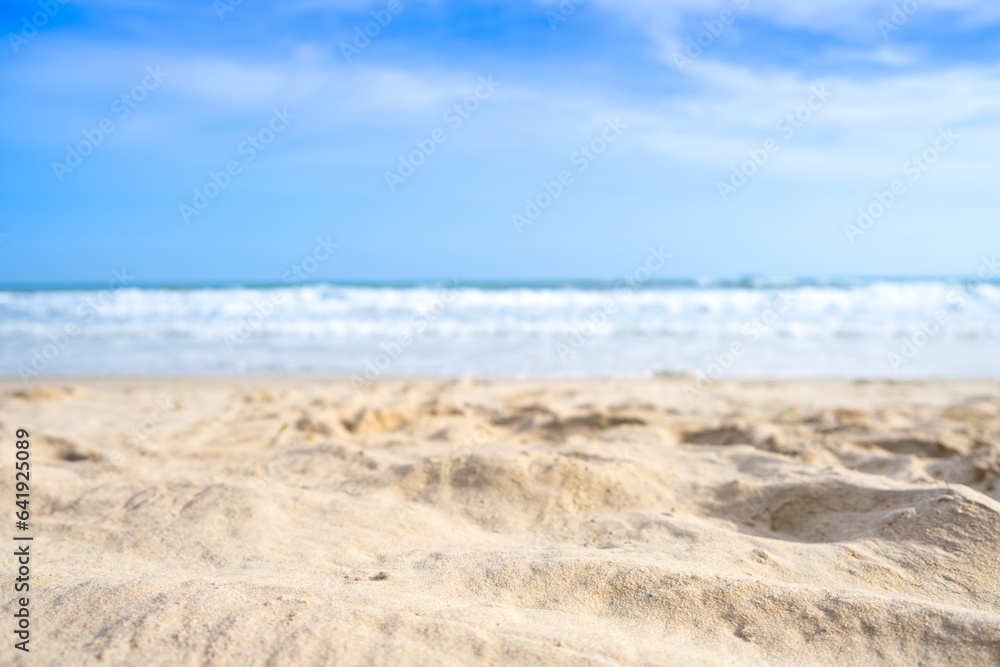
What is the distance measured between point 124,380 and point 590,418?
19.2 ft

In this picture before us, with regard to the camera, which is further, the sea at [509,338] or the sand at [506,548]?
the sea at [509,338]

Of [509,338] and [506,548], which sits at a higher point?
[506,548]

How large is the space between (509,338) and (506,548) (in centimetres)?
903

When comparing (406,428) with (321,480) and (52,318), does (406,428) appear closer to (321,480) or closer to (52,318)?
(321,480)

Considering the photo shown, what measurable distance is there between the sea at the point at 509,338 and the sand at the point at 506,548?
13.6ft

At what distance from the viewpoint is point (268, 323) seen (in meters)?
13.5

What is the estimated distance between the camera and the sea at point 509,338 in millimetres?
8148

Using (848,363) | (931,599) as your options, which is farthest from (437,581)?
(848,363)

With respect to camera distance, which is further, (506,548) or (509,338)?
(509,338)

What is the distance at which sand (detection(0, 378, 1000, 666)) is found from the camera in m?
1.49

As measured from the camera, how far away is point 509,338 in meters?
11.1

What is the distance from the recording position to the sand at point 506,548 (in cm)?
149

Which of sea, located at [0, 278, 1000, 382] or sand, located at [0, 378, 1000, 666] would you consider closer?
sand, located at [0, 378, 1000, 666]

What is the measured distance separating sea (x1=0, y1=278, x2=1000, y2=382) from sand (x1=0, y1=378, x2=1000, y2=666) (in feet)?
13.6
